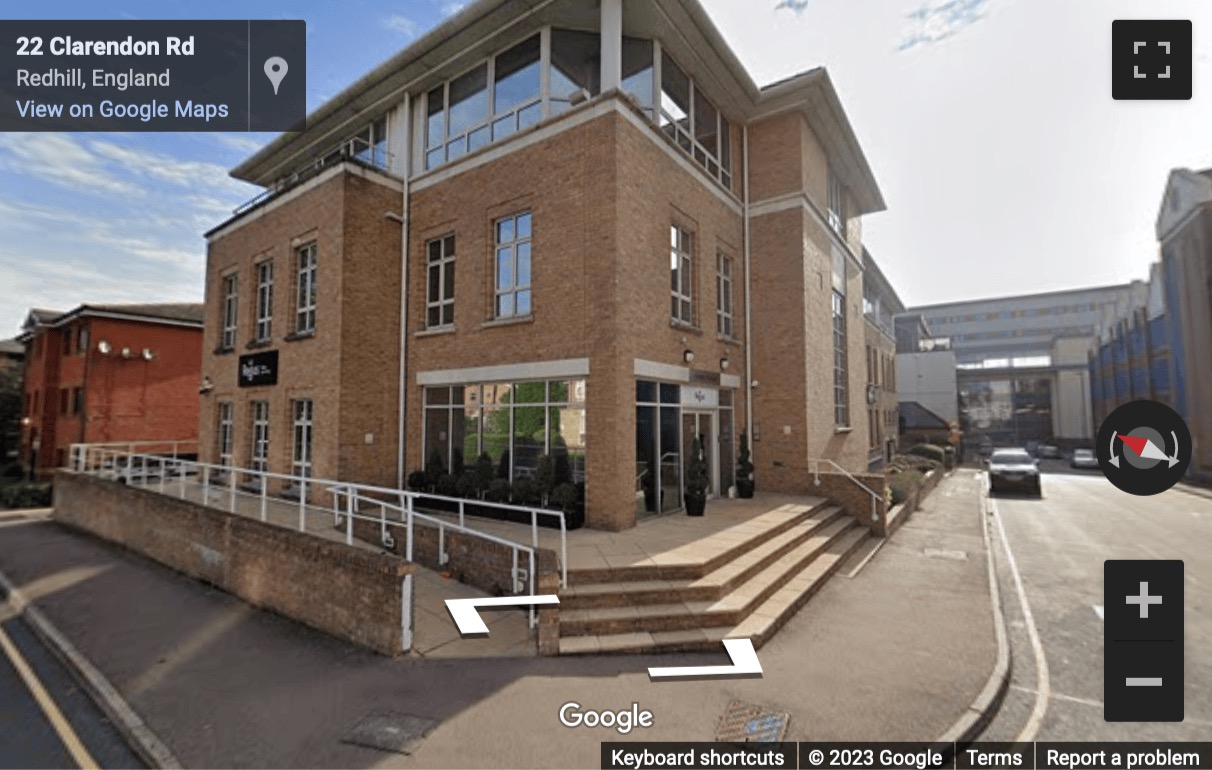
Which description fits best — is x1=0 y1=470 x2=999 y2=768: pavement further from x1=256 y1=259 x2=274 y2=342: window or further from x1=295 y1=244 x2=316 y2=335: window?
x1=256 y1=259 x2=274 y2=342: window

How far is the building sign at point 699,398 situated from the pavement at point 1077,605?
611 centimetres

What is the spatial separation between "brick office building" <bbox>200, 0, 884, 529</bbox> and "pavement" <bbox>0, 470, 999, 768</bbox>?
372 centimetres

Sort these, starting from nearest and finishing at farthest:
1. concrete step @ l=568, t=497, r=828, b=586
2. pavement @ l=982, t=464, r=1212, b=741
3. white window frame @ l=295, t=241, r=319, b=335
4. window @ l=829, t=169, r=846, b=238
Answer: pavement @ l=982, t=464, r=1212, b=741, concrete step @ l=568, t=497, r=828, b=586, white window frame @ l=295, t=241, r=319, b=335, window @ l=829, t=169, r=846, b=238

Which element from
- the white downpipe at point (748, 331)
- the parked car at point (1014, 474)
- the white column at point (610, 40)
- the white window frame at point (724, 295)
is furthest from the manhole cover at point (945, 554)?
the parked car at point (1014, 474)

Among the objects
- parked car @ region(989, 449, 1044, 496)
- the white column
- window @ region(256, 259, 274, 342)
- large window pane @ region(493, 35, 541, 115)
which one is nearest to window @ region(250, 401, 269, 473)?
window @ region(256, 259, 274, 342)

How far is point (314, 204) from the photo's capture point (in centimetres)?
1223

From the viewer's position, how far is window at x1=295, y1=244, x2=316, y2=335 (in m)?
12.5

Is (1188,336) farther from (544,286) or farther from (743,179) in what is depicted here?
(743,179)

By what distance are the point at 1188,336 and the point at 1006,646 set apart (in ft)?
12.6

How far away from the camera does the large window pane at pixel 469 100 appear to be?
11695 millimetres

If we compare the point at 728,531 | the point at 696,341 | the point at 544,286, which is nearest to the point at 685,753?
the point at 728,531

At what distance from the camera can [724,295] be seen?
43.5ft

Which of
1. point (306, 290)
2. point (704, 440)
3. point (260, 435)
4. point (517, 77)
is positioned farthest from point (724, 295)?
point (260, 435)

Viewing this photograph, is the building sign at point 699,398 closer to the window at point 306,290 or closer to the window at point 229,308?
the window at point 306,290
